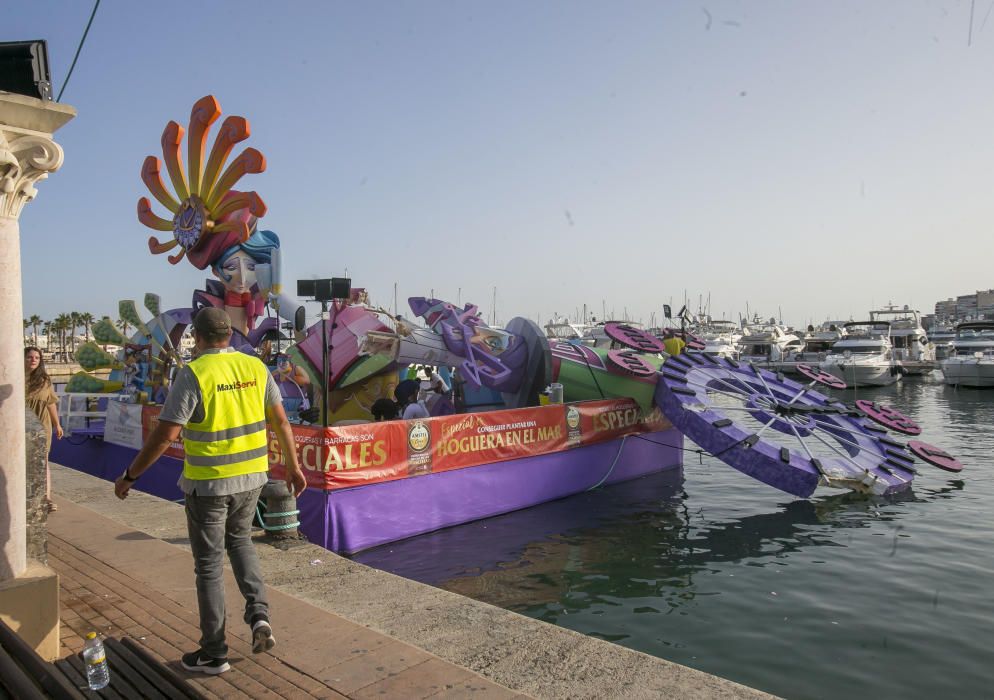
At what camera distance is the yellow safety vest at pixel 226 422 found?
157 inches

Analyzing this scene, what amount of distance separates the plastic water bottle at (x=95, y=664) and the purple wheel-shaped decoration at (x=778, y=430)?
32.5 feet

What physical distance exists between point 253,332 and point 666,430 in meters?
9.60

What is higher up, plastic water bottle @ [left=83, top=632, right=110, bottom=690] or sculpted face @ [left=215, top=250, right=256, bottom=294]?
sculpted face @ [left=215, top=250, right=256, bottom=294]

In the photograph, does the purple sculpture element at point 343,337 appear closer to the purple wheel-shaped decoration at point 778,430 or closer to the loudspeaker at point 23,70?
the purple wheel-shaped decoration at point 778,430

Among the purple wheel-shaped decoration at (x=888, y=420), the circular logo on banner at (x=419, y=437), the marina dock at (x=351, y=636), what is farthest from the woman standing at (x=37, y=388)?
the purple wheel-shaped decoration at (x=888, y=420)

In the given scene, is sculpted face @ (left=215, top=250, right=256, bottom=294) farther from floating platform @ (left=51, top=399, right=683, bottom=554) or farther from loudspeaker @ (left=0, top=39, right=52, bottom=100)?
loudspeaker @ (left=0, top=39, right=52, bottom=100)

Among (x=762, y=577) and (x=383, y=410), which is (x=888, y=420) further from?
(x=383, y=410)

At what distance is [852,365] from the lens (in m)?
44.0

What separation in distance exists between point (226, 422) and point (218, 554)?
0.75 meters

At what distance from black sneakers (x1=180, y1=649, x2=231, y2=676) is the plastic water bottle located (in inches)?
27.6

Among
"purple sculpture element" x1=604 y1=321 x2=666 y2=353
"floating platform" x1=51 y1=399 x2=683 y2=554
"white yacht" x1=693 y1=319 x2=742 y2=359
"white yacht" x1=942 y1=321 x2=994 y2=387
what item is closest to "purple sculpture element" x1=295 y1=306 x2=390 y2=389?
"floating platform" x1=51 y1=399 x2=683 y2=554

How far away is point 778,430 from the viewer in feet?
43.3

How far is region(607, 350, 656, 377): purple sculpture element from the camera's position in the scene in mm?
13992

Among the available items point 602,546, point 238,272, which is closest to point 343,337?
point 238,272
